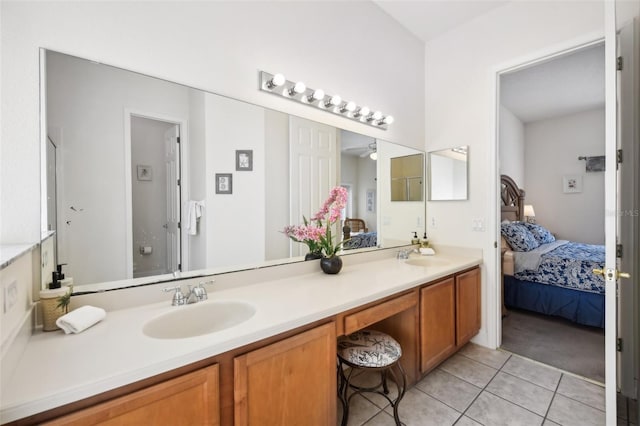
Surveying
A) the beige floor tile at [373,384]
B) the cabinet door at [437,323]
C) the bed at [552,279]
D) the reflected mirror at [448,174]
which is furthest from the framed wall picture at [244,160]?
the bed at [552,279]

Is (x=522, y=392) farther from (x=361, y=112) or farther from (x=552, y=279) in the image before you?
(x=361, y=112)

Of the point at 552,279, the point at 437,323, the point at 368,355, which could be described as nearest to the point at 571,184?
the point at 552,279

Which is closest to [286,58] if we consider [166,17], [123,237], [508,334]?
[166,17]

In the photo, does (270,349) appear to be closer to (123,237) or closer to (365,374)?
(123,237)

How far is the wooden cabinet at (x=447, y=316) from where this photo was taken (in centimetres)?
188

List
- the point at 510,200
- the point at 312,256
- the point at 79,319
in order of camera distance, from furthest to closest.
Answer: the point at 510,200 → the point at 312,256 → the point at 79,319

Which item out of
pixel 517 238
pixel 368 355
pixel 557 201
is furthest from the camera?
pixel 557 201

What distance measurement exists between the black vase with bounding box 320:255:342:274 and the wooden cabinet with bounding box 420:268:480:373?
567 mm

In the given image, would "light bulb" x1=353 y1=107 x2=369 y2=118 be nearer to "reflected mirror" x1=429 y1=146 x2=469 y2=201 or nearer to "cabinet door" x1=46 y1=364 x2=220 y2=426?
"reflected mirror" x1=429 y1=146 x2=469 y2=201

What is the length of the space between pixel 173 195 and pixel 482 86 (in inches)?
105

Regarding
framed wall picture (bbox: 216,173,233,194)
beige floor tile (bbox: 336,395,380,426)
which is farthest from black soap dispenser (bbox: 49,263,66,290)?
beige floor tile (bbox: 336,395,380,426)

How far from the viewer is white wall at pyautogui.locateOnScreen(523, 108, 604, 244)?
4.68 m

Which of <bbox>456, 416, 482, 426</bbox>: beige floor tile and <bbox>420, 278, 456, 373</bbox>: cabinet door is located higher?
<bbox>420, 278, 456, 373</bbox>: cabinet door

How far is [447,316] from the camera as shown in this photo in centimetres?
207
